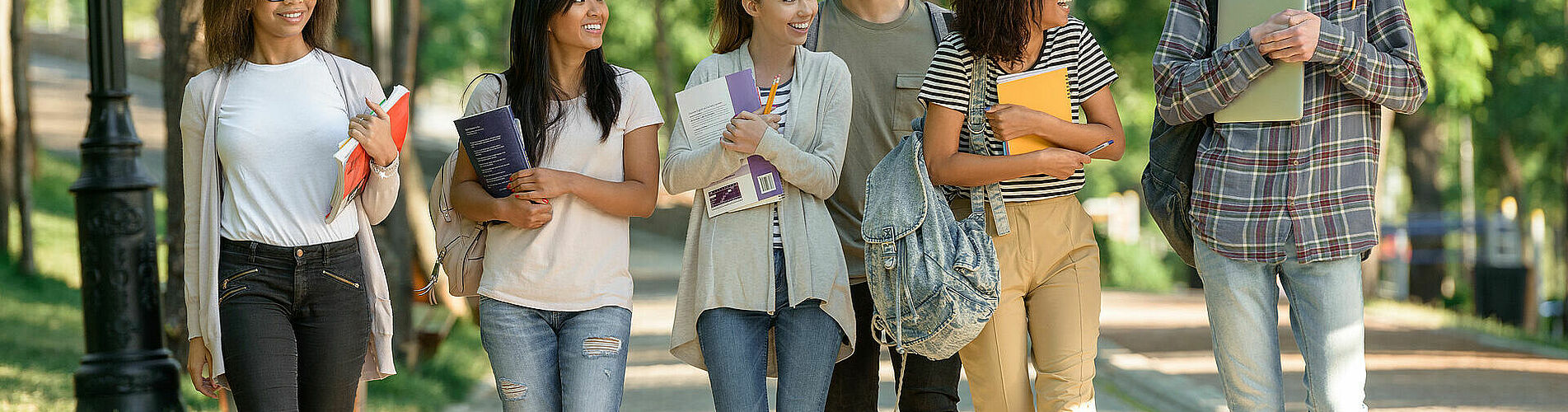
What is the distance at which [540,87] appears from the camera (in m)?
4.01

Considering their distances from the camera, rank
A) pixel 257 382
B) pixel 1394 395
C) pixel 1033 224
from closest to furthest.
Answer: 1. pixel 257 382
2. pixel 1033 224
3. pixel 1394 395

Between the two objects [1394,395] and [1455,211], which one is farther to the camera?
[1455,211]

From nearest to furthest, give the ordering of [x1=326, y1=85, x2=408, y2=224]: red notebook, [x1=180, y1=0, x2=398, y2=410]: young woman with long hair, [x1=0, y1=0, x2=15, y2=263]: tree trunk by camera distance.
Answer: [x1=326, y1=85, x2=408, y2=224]: red notebook, [x1=180, y1=0, x2=398, y2=410]: young woman with long hair, [x1=0, y1=0, x2=15, y2=263]: tree trunk

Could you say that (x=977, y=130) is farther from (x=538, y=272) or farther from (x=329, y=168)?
(x=329, y=168)

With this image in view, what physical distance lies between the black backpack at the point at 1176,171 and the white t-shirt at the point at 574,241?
160cm

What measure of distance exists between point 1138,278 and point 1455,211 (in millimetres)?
17647

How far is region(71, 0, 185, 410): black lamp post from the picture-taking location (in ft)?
18.8

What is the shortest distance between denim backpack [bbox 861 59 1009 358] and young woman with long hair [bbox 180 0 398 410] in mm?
1406

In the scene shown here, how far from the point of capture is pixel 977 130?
411cm

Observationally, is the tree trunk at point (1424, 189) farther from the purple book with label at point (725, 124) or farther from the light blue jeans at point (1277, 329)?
the purple book with label at point (725, 124)

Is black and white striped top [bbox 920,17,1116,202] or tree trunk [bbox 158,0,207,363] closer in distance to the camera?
black and white striped top [bbox 920,17,1116,202]

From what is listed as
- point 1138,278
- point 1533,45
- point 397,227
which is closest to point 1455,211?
point 1138,278

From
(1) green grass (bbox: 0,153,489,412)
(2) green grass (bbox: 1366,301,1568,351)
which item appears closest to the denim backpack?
(1) green grass (bbox: 0,153,489,412)

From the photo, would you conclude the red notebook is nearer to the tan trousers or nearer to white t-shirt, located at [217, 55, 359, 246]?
white t-shirt, located at [217, 55, 359, 246]
